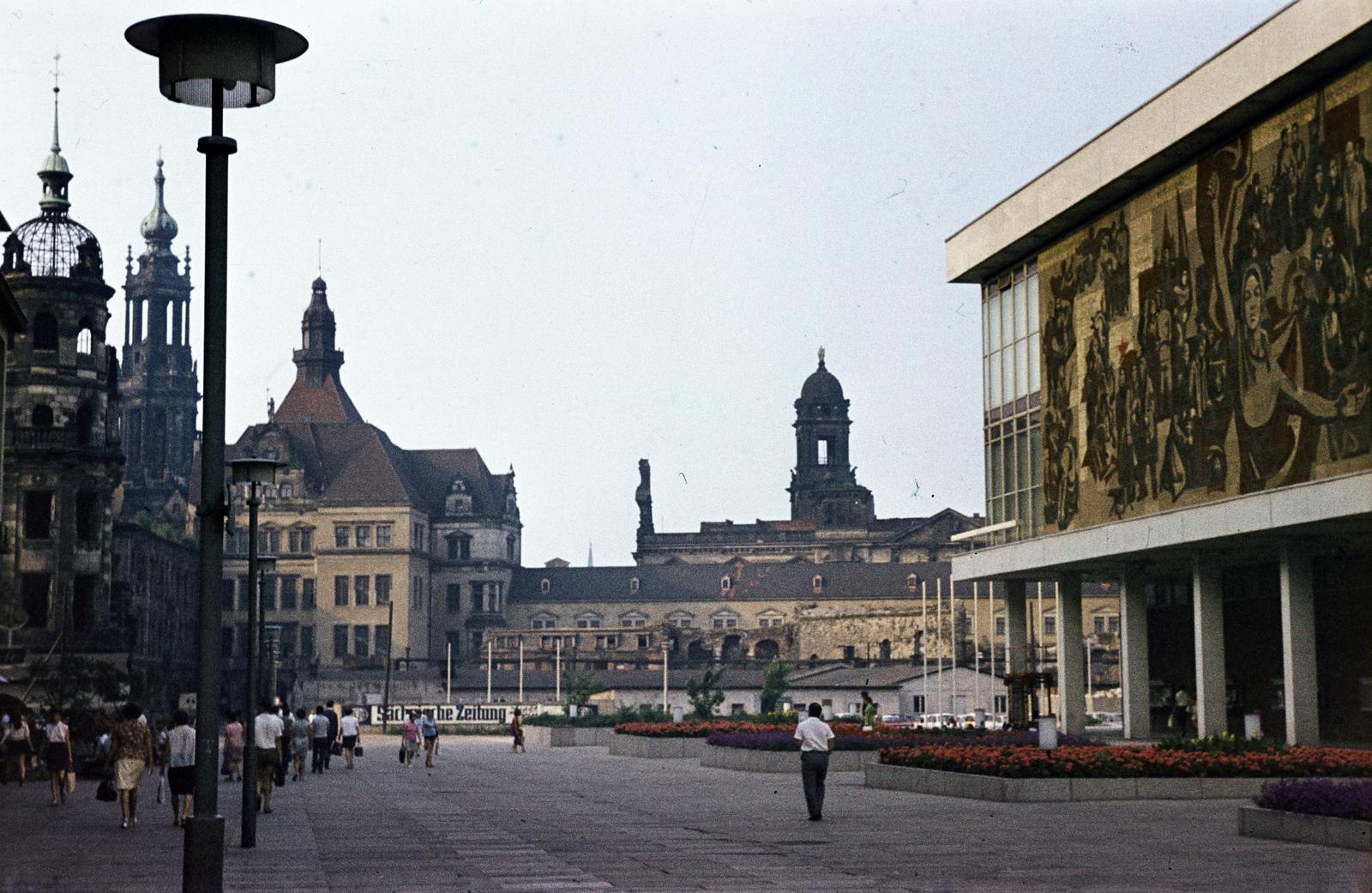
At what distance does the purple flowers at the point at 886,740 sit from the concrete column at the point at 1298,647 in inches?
209

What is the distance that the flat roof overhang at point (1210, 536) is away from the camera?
43.2 m

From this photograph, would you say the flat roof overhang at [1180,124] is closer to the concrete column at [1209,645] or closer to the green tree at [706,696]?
the concrete column at [1209,645]

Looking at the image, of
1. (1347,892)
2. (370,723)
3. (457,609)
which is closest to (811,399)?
(457,609)

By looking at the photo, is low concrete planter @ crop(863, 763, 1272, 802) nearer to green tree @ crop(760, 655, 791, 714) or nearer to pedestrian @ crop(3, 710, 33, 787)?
pedestrian @ crop(3, 710, 33, 787)

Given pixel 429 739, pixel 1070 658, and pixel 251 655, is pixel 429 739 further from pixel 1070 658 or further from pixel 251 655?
pixel 251 655

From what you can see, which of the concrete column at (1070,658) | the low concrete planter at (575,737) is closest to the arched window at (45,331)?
the low concrete planter at (575,737)

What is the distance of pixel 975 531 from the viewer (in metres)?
65.8

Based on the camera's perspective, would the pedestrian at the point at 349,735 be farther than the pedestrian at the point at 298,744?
Yes

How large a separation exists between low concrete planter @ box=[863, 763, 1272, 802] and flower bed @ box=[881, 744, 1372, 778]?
0.61ft

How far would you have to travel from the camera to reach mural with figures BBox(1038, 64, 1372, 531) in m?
42.7

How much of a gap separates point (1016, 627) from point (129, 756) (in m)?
44.8

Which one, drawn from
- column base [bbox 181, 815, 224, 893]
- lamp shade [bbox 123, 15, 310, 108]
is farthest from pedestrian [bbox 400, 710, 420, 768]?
lamp shade [bbox 123, 15, 310, 108]

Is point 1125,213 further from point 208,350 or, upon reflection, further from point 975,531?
point 208,350

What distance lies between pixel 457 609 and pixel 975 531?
321 ft
